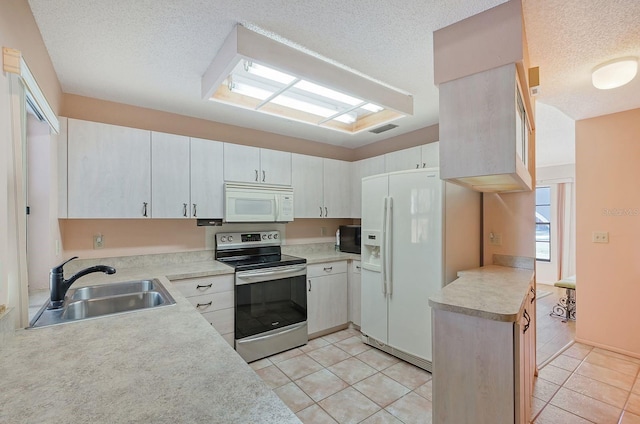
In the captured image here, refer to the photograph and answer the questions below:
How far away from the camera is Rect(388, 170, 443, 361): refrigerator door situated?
2.57m

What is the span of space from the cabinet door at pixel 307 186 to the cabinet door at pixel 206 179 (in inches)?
34.2

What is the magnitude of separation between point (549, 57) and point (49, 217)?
3541mm

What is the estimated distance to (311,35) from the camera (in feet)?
5.72

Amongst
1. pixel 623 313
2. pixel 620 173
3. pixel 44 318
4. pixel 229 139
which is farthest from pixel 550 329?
pixel 44 318

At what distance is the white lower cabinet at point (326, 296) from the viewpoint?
3.25 m

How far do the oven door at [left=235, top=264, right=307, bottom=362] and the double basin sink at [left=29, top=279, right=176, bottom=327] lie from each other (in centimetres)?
81

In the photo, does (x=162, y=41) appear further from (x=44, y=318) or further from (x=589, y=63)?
(x=589, y=63)

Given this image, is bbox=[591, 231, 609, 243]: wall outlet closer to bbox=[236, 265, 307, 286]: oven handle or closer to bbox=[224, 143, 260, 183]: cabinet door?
bbox=[236, 265, 307, 286]: oven handle

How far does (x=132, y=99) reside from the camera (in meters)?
2.68

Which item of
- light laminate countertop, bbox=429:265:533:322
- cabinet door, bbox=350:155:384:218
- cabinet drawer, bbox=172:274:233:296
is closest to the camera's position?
light laminate countertop, bbox=429:265:533:322

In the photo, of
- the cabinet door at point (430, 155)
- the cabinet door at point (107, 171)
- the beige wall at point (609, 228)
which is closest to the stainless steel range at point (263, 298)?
the cabinet door at point (107, 171)

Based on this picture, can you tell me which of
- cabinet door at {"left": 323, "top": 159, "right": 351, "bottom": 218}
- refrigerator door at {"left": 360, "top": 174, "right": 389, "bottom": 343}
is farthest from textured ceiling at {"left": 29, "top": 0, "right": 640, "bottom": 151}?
cabinet door at {"left": 323, "top": 159, "right": 351, "bottom": 218}

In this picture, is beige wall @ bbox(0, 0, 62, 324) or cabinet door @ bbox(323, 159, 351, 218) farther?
cabinet door @ bbox(323, 159, 351, 218)

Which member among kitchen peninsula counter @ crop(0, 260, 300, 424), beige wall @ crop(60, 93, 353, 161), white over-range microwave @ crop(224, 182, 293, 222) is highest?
beige wall @ crop(60, 93, 353, 161)
